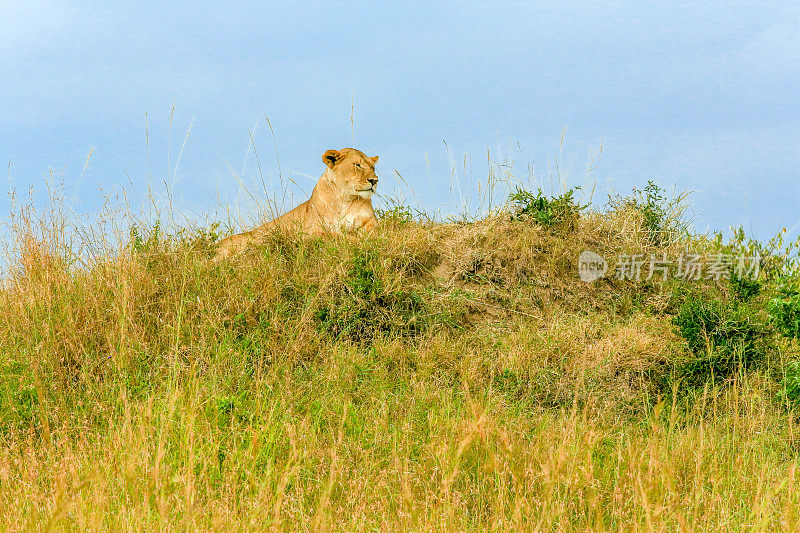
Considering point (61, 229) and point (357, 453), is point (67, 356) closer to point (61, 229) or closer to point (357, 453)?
point (61, 229)

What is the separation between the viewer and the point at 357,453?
17.1 ft

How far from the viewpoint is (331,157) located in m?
10.5

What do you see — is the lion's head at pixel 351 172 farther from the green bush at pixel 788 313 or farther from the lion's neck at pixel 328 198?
the green bush at pixel 788 313

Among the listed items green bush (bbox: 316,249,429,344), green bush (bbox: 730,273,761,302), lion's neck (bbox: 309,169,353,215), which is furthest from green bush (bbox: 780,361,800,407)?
lion's neck (bbox: 309,169,353,215)

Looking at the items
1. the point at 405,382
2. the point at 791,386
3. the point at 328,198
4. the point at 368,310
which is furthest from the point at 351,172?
the point at 791,386

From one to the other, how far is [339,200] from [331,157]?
67 cm

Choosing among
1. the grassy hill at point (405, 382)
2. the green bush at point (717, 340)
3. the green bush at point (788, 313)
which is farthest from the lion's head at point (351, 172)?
the green bush at point (788, 313)

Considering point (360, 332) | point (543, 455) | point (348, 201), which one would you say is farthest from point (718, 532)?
point (348, 201)

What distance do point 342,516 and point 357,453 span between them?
86 centimetres

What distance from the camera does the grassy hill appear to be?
14.4 ft

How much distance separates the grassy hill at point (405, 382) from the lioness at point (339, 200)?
497 mm

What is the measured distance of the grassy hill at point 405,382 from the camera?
4.38 meters

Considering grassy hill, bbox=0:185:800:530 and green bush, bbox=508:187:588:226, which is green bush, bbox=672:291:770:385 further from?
green bush, bbox=508:187:588:226

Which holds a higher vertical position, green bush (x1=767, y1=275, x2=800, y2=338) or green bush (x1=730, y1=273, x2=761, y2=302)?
green bush (x1=730, y1=273, x2=761, y2=302)
